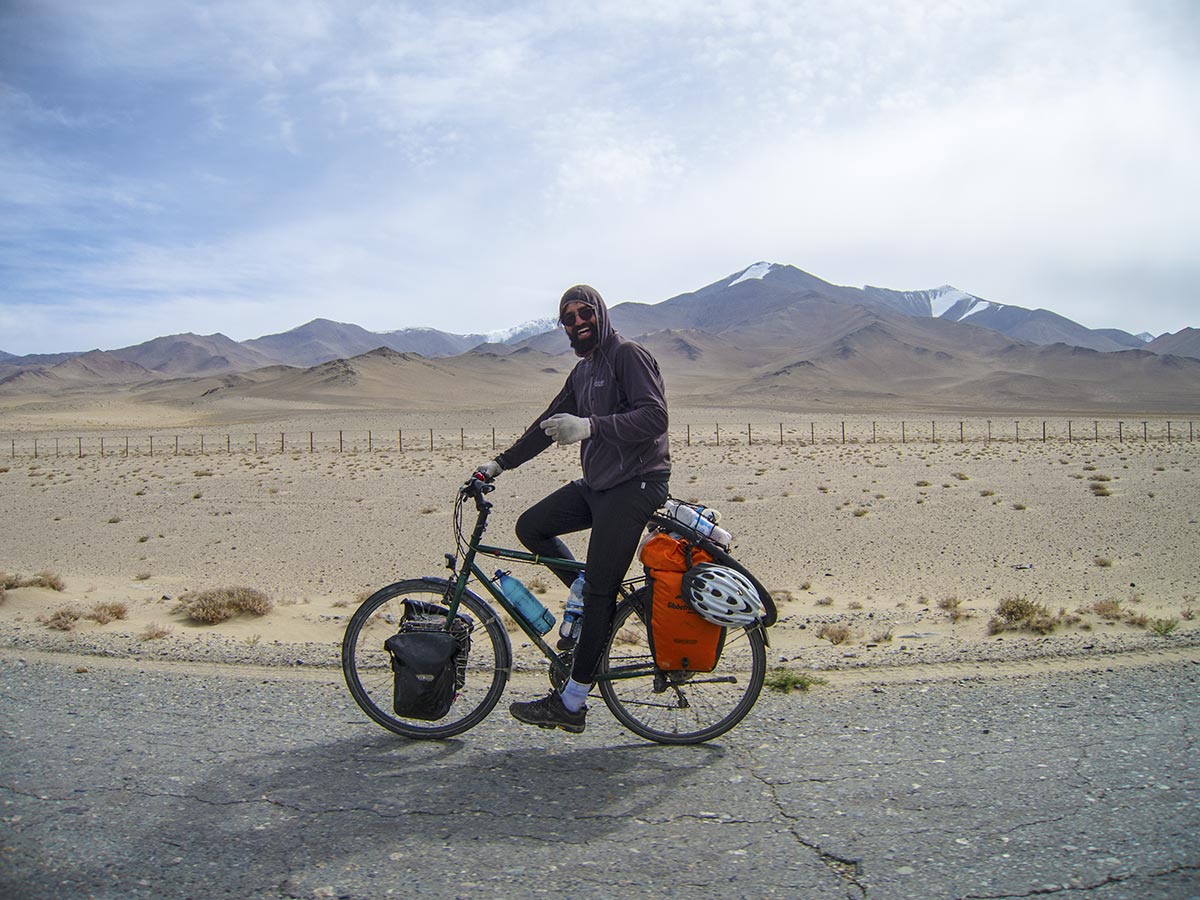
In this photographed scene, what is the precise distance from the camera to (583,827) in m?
3.29

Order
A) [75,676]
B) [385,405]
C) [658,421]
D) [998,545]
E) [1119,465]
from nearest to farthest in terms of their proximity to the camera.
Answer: [658,421] → [75,676] → [998,545] → [1119,465] → [385,405]

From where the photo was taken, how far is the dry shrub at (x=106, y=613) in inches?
305

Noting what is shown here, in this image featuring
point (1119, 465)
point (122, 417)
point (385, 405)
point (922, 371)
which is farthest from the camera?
point (922, 371)

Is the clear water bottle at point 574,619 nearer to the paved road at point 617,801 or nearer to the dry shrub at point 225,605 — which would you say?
the paved road at point 617,801

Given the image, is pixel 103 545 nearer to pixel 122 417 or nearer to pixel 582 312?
pixel 582 312

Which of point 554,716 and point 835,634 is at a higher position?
point 554,716

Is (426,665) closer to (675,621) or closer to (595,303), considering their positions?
(675,621)

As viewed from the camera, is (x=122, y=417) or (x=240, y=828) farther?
(x=122, y=417)

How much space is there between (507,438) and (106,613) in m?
44.6

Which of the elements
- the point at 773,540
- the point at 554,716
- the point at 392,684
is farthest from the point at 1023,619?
the point at 773,540

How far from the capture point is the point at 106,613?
7.98 metres

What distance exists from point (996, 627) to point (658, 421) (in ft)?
15.5

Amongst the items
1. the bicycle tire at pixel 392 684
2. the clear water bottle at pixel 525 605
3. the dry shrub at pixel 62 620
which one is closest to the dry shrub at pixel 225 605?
the dry shrub at pixel 62 620

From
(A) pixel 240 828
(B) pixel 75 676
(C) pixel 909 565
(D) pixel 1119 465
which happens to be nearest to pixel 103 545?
(B) pixel 75 676
